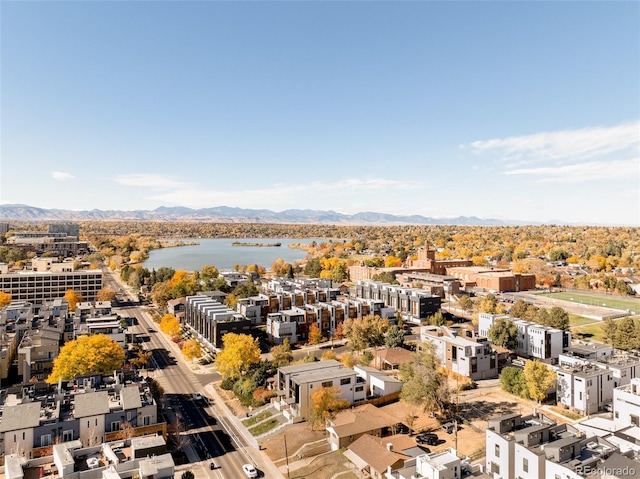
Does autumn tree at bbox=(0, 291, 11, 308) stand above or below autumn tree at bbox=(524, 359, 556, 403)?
above

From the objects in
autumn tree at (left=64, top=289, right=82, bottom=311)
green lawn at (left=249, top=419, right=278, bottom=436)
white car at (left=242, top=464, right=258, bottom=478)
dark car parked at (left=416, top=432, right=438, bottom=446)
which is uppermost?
autumn tree at (left=64, top=289, right=82, bottom=311)

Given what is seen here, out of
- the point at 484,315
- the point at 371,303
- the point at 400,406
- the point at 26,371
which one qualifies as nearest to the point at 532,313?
the point at 484,315

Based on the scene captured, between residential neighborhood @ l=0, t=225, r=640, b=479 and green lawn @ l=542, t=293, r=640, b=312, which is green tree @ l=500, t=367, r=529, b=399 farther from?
green lawn @ l=542, t=293, r=640, b=312

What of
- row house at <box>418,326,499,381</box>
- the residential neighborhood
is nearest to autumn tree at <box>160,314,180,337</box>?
the residential neighborhood

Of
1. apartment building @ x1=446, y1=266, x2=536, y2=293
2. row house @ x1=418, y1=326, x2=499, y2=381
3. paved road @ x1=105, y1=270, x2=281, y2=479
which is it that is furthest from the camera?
apartment building @ x1=446, y1=266, x2=536, y2=293

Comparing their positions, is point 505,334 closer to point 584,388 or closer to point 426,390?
point 584,388

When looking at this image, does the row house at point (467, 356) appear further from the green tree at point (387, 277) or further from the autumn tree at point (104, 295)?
the autumn tree at point (104, 295)

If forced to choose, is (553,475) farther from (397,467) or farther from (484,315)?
(484,315)
